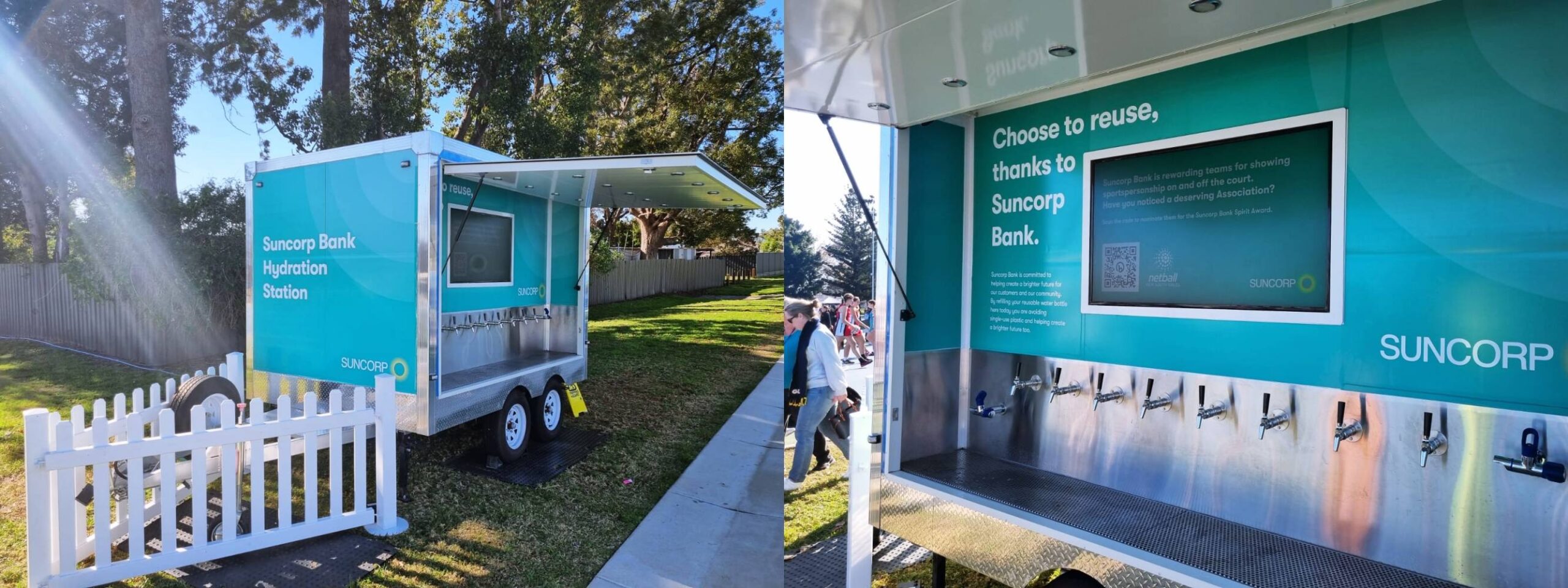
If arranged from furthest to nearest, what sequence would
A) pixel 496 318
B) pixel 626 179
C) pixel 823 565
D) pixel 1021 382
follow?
1. pixel 496 318
2. pixel 626 179
3. pixel 1021 382
4. pixel 823 565

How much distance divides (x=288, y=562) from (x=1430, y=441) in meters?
4.61

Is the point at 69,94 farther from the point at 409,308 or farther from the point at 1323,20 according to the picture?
the point at 1323,20

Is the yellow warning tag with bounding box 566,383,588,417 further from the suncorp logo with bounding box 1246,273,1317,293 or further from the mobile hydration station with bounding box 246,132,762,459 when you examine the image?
the suncorp logo with bounding box 1246,273,1317,293

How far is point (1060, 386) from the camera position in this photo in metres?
2.89

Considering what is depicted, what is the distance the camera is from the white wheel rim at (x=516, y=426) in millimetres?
5211

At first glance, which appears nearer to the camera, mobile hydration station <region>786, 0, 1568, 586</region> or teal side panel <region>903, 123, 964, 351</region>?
mobile hydration station <region>786, 0, 1568, 586</region>

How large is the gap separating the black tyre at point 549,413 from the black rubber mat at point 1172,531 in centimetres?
361

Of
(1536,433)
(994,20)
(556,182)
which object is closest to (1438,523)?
(1536,433)

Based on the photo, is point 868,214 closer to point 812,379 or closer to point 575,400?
point 812,379

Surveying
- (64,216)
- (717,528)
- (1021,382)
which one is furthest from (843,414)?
(64,216)

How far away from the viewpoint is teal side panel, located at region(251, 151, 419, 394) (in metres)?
4.51

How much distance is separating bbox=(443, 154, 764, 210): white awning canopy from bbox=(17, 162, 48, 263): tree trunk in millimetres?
13009


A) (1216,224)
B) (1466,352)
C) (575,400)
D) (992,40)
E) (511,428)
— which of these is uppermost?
(992,40)

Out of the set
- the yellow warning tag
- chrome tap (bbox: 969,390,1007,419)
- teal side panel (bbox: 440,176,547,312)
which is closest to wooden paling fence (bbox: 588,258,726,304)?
teal side panel (bbox: 440,176,547,312)
